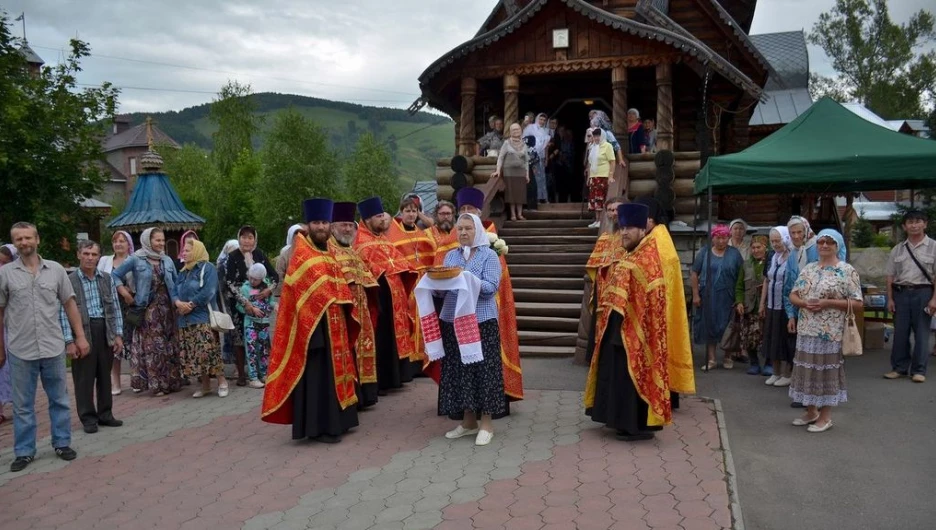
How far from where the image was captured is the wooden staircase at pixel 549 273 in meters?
10.1

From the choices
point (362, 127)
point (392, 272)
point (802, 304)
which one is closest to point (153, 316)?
point (392, 272)

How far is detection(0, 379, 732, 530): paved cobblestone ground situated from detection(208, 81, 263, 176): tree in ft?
137

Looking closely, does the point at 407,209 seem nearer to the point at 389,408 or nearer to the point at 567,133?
the point at 389,408

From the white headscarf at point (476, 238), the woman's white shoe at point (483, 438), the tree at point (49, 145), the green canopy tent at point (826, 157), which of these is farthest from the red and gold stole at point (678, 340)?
the tree at point (49, 145)

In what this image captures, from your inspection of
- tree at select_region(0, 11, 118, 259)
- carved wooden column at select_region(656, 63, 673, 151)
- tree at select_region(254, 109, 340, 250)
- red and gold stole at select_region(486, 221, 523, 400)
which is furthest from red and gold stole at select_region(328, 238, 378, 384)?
tree at select_region(254, 109, 340, 250)

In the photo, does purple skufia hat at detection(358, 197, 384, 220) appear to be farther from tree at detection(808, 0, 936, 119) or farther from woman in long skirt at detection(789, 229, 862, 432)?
tree at detection(808, 0, 936, 119)

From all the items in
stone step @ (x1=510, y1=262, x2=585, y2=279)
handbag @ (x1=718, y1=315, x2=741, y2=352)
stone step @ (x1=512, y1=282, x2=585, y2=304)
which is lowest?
handbag @ (x1=718, y1=315, x2=741, y2=352)

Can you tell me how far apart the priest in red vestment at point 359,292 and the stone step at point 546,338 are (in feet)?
10.4

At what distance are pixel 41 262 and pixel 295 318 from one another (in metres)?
2.12

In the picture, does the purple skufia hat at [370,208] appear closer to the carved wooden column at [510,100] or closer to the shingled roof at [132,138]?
the carved wooden column at [510,100]

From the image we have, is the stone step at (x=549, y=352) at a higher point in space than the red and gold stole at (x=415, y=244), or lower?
lower

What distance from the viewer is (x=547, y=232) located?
1256 centimetres

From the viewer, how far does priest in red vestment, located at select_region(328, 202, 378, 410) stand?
6836 mm

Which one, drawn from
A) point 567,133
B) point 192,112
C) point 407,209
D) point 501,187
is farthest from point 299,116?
point 192,112
